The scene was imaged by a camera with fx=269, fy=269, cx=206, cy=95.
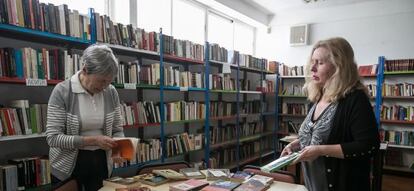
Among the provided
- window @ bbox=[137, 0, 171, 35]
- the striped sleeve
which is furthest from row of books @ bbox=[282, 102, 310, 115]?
the striped sleeve

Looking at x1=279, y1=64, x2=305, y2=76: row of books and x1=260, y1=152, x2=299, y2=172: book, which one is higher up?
x1=279, y1=64, x2=305, y2=76: row of books

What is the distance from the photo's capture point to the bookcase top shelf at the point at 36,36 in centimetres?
197

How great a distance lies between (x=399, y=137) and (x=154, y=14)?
16.2 ft

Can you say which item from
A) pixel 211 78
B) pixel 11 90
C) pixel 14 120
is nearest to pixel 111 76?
pixel 14 120

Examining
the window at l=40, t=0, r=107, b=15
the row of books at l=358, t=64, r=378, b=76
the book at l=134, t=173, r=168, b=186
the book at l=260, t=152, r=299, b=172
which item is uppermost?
the window at l=40, t=0, r=107, b=15

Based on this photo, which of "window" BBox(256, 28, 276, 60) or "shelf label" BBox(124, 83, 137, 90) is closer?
"shelf label" BBox(124, 83, 137, 90)

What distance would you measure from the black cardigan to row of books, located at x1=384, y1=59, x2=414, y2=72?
471 centimetres

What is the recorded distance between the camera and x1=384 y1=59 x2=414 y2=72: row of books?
4.92 m

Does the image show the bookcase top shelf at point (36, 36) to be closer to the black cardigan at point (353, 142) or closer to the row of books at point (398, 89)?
the black cardigan at point (353, 142)

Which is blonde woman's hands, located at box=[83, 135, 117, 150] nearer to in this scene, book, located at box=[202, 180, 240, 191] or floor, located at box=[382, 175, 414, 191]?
book, located at box=[202, 180, 240, 191]

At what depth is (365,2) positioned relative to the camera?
562cm

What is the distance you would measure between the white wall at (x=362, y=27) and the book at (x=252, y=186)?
4735 mm

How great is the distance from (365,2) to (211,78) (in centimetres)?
394

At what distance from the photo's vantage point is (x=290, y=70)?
20.6 feet
